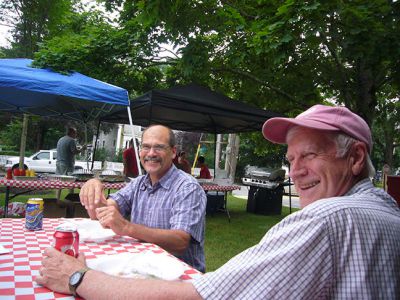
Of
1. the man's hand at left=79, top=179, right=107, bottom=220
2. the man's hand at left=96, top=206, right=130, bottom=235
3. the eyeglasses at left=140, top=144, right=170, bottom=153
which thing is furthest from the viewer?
the eyeglasses at left=140, top=144, right=170, bottom=153

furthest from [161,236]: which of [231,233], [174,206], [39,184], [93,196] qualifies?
[231,233]

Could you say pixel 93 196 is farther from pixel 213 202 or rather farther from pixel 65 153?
pixel 213 202

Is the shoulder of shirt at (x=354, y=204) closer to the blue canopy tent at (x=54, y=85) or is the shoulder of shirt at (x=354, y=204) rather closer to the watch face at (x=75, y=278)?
the watch face at (x=75, y=278)

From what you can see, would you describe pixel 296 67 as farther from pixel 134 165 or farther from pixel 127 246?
pixel 127 246

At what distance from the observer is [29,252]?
1.91 meters

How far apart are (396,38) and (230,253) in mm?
3978

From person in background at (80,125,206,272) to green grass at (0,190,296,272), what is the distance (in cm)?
251

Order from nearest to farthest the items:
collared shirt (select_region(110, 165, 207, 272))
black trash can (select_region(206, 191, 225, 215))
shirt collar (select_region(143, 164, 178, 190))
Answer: collared shirt (select_region(110, 165, 207, 272)), shirt collar (select_region(143, 164, 178, 190)), black trash can (select_region(206, 191, 225, 215))

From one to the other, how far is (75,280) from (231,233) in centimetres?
639

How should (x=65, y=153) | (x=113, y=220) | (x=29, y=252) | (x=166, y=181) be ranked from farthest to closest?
(x=65, y=153)
(x=166, y=181)
(x=113, y=220)
(x=29, y=252)

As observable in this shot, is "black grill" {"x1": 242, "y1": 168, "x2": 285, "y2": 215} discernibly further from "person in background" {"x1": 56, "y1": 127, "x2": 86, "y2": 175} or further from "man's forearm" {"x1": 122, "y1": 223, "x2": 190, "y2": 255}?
"man's forearm" {"x1": 122, "y1": 223, "x2": 190, "y2": 255}

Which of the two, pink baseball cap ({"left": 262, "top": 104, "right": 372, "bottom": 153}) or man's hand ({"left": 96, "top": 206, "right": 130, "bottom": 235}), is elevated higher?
pink baseball cap ({"left": 262, "top": 104, "right": 372, "bottom": 153})

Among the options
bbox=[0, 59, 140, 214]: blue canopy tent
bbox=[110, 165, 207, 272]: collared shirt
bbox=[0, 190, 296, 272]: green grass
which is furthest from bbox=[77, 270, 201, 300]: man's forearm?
bbox=[0, 59, 140, 214]: blue canopy tent

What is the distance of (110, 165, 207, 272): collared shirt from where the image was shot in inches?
94.5
